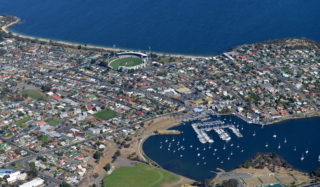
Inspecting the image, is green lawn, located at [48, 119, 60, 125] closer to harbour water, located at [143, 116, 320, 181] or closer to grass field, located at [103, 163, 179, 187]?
harbour water, located at [143, 116, 320, 181]

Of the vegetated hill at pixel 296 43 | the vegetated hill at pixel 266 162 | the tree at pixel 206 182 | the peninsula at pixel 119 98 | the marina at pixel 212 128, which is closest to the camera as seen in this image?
the tree at pixel 206 182

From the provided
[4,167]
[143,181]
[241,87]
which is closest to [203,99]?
[241,87]

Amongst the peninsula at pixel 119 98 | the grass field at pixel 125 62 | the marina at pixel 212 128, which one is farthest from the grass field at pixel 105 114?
the grass field at pixel 125 62

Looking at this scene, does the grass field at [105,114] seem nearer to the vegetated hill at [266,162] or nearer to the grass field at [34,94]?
the grass field at [34,94]

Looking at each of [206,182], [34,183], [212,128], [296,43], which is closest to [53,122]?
[34,183]

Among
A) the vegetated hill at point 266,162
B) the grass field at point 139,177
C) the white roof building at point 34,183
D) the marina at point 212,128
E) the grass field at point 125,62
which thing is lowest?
the white roof building at point 34,183

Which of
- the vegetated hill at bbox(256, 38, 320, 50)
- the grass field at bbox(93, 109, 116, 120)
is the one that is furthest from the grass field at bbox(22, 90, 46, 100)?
the vegetated hill at bbox(256, 38, 320, 50)
